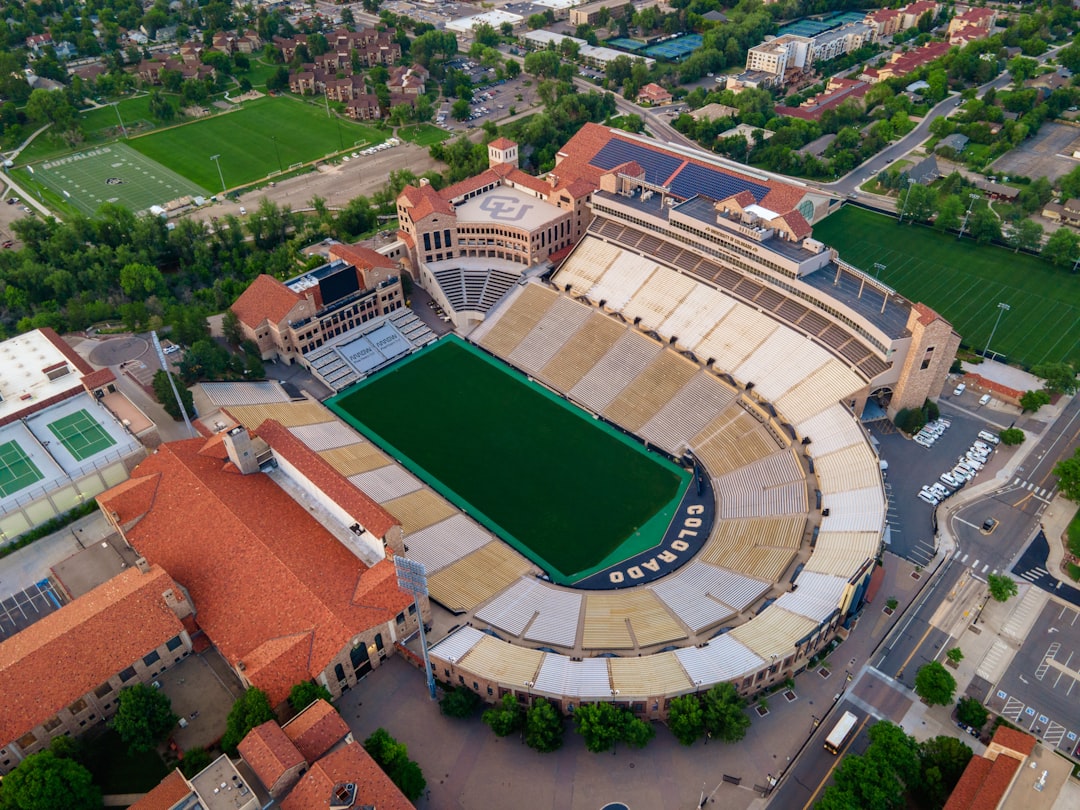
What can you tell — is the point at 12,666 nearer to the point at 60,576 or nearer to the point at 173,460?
the point at 60,576

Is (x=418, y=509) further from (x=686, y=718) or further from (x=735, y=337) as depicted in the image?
(x=735, y=337)

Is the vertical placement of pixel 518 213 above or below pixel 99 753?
above

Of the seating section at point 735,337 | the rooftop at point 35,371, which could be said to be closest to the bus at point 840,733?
the seating section at point 735,337

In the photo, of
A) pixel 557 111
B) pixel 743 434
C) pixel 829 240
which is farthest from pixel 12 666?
pixel 557 111

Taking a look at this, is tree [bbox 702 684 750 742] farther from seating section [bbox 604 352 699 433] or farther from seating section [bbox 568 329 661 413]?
seating section [bbox 568 329 661 413]

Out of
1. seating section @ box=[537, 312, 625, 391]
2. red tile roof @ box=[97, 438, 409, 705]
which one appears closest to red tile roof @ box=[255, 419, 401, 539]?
red tile roof @ box=[97, 438, 409, 705]
